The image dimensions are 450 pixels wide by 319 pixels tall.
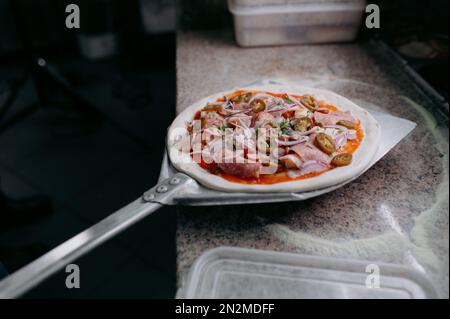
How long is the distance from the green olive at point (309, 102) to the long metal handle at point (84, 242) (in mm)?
568

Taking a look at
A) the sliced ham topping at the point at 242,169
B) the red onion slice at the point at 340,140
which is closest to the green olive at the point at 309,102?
the red onion slice at the point at 340,140

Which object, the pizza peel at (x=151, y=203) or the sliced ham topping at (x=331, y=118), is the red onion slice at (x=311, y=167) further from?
the sliced ham topping at (x=331, y=118)

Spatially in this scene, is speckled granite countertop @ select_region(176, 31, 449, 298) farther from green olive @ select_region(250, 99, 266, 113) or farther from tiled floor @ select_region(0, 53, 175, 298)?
tiled floor @ select_region(0, 53, 175, 298)

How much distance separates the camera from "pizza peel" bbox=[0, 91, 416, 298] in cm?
74

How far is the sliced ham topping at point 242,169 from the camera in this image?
3.33ft

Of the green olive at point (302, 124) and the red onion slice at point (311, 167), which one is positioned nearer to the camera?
the red onion slice at point (311, 167)

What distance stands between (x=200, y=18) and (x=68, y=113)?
5.46 feet

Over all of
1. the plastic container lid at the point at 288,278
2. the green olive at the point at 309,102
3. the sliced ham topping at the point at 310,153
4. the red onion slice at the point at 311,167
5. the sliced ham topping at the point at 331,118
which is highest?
the green olive at the point at 309,102

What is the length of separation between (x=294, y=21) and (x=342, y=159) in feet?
3.70

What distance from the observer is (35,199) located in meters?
2.25

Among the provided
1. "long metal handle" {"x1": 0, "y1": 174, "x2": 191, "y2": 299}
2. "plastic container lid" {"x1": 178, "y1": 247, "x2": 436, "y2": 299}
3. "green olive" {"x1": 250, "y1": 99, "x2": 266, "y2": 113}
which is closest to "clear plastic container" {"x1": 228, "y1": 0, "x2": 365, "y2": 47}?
"green olive" {"x1": 250, "y1": 99, "x2": 266, "y2": 113}

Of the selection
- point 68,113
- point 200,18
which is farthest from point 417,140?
point 68,113
